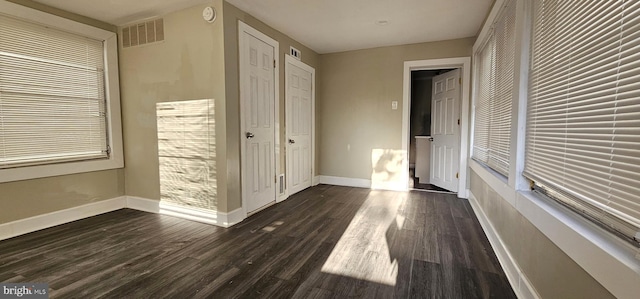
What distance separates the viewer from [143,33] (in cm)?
323

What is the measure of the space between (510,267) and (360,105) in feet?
10.7

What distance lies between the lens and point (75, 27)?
302 centimetres

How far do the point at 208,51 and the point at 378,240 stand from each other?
257 cm

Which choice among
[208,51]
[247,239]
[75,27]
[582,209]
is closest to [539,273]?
[582,209]

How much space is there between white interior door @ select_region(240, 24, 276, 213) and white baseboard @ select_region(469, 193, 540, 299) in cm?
250

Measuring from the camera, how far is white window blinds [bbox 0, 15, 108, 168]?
2.61m

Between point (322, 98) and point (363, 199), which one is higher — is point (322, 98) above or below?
above

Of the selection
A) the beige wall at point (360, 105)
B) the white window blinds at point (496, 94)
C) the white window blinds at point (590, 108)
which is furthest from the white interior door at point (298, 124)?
the white window blinds at point (590, 108)

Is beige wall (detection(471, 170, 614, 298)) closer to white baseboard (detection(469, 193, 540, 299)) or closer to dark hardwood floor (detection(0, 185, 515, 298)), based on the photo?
white baseboard (detection(469, 193, 540, 299))

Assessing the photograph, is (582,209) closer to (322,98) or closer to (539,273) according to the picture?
(539,273)

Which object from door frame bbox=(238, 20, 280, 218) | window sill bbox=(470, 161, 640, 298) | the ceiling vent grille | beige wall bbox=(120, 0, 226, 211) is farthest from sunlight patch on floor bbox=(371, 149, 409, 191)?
the ceiling vent grille

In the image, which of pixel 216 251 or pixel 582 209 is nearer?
pixel 582 209

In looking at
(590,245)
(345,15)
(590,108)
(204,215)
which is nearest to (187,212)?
(204,215)

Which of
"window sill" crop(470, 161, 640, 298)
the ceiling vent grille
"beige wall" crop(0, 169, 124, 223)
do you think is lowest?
"beige wall" crop(0, 169, 124, 223)
